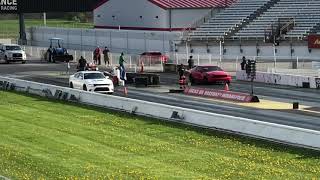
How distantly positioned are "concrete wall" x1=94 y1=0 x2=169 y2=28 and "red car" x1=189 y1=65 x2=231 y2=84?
3131 cm

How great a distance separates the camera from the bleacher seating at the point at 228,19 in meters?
71.3

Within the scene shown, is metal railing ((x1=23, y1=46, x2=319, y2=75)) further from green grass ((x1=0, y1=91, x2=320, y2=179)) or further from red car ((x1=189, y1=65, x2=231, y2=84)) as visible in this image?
green grass ((x1=0, y1=91, x2=320, y2=179))

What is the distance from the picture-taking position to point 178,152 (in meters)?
20.4

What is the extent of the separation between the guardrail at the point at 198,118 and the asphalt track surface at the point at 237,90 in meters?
3.30

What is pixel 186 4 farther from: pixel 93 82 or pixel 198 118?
pixel 198 118

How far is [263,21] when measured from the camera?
7050 centimetres

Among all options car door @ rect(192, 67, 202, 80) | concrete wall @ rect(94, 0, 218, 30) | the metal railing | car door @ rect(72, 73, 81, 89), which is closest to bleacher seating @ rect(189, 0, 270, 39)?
concrete wall @ rect(94, 0, 218, 30)

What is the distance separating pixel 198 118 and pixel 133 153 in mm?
6031

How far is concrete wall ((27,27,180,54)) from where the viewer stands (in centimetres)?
7019

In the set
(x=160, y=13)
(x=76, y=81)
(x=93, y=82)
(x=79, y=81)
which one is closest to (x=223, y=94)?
(x=93, y=82)

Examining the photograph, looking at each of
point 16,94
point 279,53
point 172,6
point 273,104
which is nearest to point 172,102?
point 273,104

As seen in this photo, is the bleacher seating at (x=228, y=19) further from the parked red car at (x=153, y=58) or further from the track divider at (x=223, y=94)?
the track divider at (x=223, y=94)

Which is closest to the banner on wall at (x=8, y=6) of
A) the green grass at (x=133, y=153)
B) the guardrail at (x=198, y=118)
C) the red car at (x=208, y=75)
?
the red car at (x=208, y=75)

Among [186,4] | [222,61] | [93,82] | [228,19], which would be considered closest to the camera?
[93,82]
